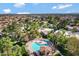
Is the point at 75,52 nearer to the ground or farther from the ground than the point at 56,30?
nearer to the ground

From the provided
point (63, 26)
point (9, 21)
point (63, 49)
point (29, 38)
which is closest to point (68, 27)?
point (63, 26)

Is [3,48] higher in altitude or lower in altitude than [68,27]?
lower

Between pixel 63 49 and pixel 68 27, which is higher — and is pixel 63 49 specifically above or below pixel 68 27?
below

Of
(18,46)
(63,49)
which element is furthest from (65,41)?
(18,46)

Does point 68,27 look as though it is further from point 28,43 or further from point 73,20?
point 28,43

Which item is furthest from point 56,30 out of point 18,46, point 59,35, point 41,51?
point 18,46

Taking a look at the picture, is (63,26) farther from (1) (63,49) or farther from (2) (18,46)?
→ (2) (18,46)

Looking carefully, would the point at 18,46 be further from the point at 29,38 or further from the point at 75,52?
the point at 75,52
